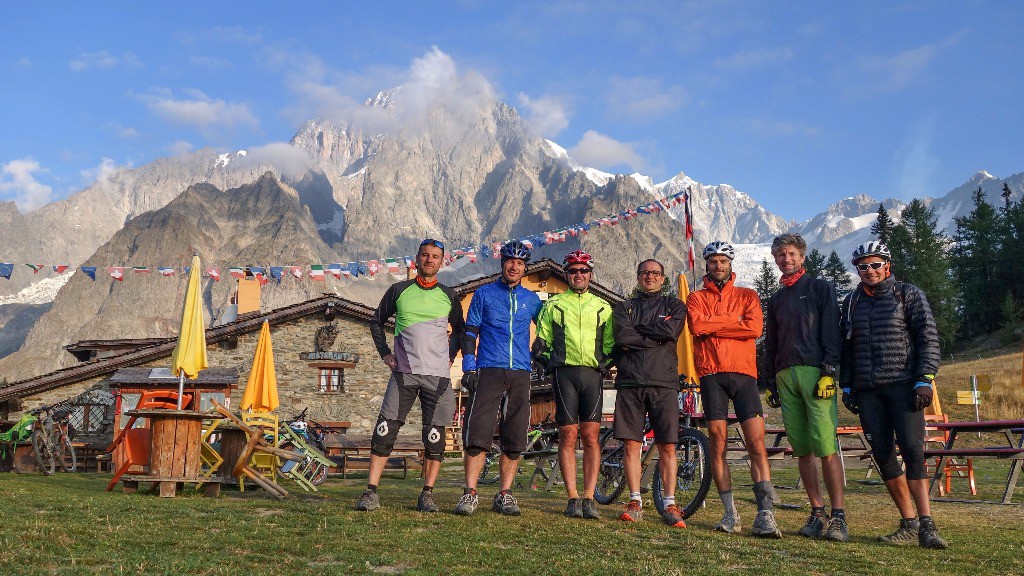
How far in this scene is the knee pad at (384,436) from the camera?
22.7 ft

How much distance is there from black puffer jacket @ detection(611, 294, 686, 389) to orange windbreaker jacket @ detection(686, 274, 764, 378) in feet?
0.55

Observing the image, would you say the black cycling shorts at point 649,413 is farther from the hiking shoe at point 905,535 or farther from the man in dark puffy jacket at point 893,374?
the hiking shoe at point 905,535

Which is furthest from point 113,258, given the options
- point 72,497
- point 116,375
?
point 72,497

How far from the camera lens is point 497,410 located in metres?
6.86

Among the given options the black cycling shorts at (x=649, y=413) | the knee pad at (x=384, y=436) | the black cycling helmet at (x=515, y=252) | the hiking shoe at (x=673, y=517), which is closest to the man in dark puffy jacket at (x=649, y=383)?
the black cycling shorts at (x=649, y=413)

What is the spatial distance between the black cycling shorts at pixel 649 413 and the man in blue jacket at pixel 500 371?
83 centimetres

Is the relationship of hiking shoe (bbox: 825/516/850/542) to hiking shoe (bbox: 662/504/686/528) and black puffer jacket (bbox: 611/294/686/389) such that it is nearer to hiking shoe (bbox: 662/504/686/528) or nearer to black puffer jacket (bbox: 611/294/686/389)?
hiking shoe (bbox: 662/504/686/528)

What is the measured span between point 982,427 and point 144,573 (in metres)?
8.31

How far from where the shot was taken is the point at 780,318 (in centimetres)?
639

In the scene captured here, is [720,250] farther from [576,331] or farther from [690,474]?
[690,474]

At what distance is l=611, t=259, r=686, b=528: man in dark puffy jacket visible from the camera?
6.57 metres

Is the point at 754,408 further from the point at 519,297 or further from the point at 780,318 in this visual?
the point at 519,297

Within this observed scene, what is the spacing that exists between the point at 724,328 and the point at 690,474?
4.90ft

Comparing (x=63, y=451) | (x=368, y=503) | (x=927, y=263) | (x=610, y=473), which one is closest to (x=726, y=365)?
(x=610, y=473)
